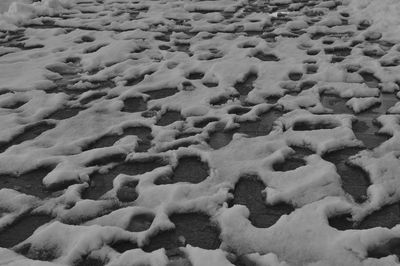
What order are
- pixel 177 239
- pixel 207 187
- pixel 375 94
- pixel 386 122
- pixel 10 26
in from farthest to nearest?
pixel 10 26, pixel 375 94, pixel 386 122, pixel 207 187, pixel 177 239

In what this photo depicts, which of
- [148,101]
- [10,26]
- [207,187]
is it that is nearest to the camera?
[207,187]

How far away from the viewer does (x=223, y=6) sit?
827 cm

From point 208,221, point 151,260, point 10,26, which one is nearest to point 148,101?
point 208,221

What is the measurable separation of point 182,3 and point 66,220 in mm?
6423

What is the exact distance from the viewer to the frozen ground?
2.73 meters

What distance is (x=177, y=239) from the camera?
Result: 9.16 ft

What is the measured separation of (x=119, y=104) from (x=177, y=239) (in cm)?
220

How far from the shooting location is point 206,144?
12.5 ft

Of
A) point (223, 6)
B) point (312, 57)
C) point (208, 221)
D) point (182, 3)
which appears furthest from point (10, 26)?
point (208, 221)

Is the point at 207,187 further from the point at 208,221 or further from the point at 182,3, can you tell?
the point at 182,3

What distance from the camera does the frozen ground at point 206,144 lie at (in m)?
2.73

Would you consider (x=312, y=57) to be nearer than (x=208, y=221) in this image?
No

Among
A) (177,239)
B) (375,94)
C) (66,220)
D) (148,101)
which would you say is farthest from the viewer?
(148,101)

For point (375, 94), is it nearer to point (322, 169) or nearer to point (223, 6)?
point (322, 169)
